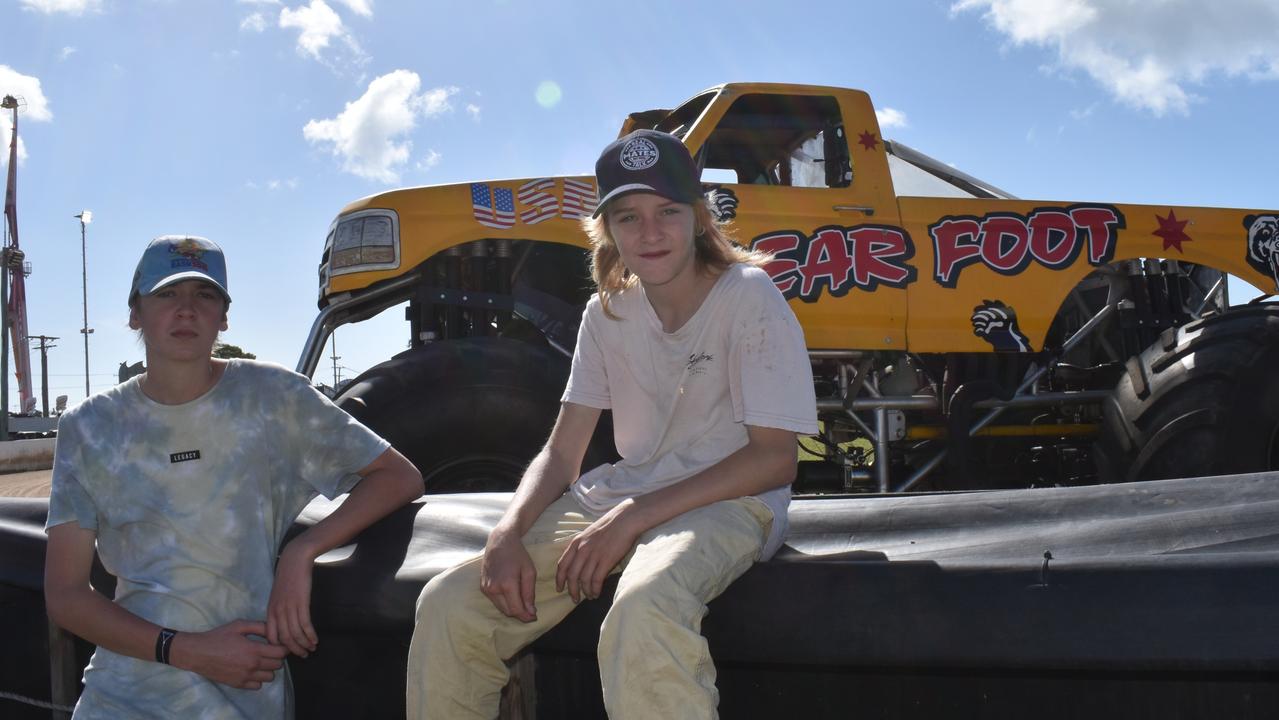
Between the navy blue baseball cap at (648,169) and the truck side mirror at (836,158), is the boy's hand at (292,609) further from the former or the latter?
the truck side mirror at (836,158)

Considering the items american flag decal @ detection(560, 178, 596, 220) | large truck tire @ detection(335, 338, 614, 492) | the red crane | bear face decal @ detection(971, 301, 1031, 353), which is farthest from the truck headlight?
the red crane

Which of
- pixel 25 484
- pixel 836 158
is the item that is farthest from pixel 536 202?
pixel 25 484

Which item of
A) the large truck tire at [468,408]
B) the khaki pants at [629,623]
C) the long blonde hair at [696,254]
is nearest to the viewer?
the khaki pants at [629,623]

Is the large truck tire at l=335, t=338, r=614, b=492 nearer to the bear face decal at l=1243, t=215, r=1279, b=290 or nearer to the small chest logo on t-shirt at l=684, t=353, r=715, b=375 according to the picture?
the small chest logo on t-shirt at l=684, t=353, r=715, b=375

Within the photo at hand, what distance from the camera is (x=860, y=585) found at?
1.79 m

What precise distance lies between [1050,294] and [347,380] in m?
3.43

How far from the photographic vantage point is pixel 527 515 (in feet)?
6.99

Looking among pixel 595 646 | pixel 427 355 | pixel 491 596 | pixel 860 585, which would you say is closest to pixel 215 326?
pixel 491 596

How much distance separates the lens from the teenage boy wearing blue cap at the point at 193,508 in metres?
1.98

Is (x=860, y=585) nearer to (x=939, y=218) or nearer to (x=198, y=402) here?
(x=198, y=402)

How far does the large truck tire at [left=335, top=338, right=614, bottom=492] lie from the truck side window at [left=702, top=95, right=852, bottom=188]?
1665 millimetres

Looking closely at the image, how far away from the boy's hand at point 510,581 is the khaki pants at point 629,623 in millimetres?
47

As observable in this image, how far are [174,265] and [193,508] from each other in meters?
0.56

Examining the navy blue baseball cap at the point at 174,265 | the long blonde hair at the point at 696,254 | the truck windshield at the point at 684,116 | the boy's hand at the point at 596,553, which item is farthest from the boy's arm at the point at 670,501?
the truck windshield at the point at 684,116
